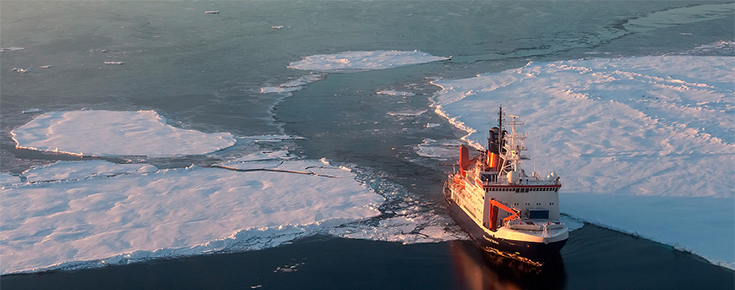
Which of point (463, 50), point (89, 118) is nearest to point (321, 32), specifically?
point (463, 50)

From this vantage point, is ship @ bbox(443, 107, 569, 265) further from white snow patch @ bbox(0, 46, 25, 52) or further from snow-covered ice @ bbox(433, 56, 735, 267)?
white snow patch @ bbox(0, 46, 25, 52)

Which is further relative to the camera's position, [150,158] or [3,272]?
[150,158]

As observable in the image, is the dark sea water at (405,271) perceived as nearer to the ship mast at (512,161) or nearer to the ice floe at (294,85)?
the ship mast at (512,161)

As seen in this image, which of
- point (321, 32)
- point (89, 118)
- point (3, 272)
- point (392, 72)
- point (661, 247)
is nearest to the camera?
point (3, 272)

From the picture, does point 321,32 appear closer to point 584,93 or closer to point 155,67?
point 155,67

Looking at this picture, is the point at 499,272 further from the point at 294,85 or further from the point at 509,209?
the point at 294,85

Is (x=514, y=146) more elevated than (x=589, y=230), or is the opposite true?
(x=514, y=146)

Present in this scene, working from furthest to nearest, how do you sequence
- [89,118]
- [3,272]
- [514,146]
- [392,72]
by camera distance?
[392,72] < [89,118] < [514,146] < [3,272]
